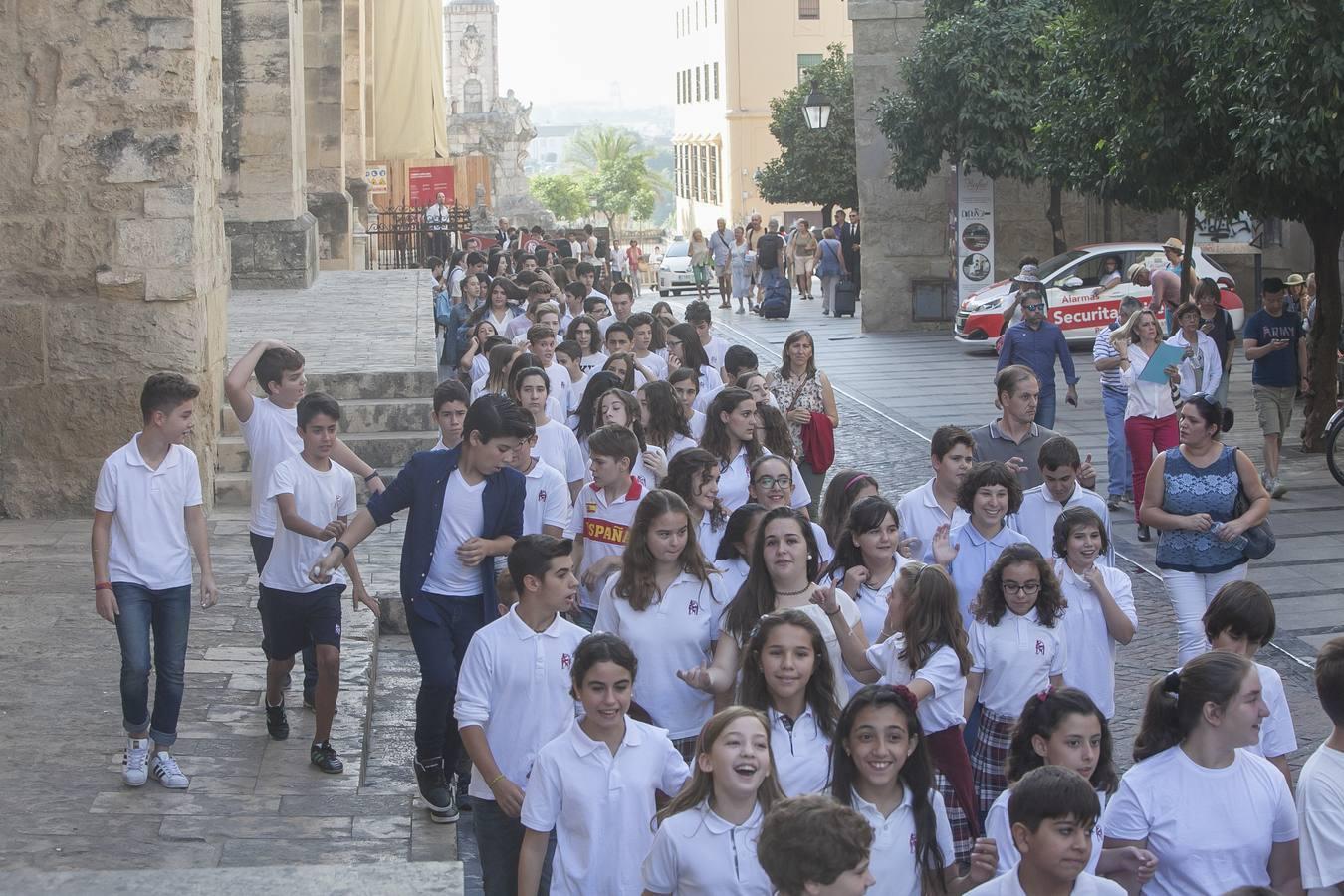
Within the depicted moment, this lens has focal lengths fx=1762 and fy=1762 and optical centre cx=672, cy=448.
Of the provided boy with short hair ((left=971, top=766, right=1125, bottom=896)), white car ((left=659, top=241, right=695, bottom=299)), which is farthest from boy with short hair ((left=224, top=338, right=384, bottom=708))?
white car ((left=659, top=241, right=695, bottom=299))

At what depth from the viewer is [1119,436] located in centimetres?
1250

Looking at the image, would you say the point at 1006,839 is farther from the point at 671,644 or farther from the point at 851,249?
the point at 851,249

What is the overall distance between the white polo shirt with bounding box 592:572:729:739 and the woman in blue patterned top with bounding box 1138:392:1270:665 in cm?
259

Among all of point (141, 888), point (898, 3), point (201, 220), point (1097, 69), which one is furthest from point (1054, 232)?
point (141, 888)

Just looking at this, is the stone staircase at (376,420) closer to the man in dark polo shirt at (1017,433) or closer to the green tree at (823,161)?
the man in dark polo shirt at (1017,433)

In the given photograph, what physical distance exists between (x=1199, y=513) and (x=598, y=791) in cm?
390

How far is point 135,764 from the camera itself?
6406mm

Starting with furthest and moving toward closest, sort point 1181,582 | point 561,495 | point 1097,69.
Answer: point 1097,69 < point 1181,582 < point 561,495

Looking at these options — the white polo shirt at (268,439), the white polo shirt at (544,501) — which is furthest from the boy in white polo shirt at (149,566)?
the white polo shirt at (544,501)

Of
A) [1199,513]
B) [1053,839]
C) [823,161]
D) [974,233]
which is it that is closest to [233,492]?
[1199,513]

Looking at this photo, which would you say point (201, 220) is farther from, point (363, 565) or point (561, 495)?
point (561, 495)

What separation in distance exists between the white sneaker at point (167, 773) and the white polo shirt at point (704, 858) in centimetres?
263

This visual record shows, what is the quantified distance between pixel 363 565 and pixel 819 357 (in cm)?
1384

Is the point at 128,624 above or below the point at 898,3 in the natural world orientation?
below
